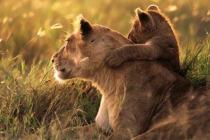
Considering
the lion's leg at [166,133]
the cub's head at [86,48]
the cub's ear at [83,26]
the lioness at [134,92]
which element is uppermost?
the cub's ear at [83,26]

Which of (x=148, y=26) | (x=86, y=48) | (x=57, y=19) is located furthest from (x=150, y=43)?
(x=57, y=19)

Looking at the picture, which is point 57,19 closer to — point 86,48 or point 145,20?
point 145,20

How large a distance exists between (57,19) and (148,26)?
5.68 meters

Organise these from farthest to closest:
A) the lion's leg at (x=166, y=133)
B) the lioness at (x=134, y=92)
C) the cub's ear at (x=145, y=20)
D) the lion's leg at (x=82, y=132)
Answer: the cub's ear at (x=145, y=20), the lion's leg at (x=82, y=132), the lioness at (x=134, y=92), the lion's leg at (x=166, y=133)

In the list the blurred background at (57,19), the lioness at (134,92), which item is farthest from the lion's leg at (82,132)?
the blurred background at (57,19)

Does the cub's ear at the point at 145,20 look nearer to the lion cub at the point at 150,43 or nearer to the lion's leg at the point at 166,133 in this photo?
the lion cub at the point at 150,43

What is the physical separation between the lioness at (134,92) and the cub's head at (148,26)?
273mm

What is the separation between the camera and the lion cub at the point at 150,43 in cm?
594

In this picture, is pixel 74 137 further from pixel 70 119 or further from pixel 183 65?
pixel 183 65

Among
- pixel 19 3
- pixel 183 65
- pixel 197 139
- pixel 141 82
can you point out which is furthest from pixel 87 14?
pixel 197 139

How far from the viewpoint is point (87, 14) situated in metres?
12.3

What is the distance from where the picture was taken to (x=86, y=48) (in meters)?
6.02

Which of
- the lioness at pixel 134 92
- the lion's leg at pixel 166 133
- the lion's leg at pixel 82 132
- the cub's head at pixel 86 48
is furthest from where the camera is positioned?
the cub's head at pixel 86 48

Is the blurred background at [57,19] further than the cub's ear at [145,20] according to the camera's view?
Yes
